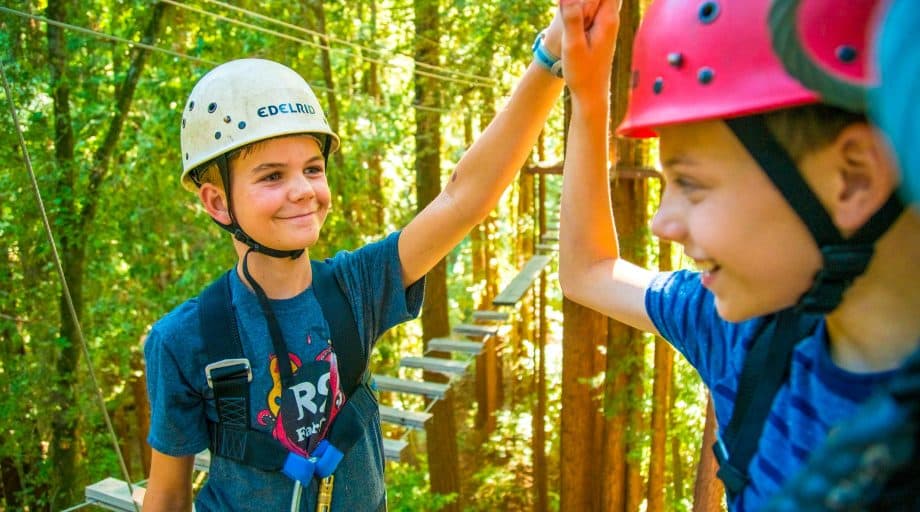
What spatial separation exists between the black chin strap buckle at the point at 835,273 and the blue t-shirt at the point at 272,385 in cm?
100

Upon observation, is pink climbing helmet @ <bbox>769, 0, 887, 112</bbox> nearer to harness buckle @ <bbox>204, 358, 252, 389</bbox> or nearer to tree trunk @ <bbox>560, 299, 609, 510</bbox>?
harness buckle @ <bbox>204, 358, 252, 389</bbox>

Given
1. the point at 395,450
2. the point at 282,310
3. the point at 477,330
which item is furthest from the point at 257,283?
the point at 477,330

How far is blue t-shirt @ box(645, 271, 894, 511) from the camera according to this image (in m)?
0.79

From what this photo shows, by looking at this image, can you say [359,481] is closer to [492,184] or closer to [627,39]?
[492,184]

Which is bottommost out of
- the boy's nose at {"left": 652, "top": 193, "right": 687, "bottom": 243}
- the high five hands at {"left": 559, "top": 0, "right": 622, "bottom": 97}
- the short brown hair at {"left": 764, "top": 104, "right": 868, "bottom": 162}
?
the boy's nose at {"left": 652, "top": 193, "right": 687, "bottom": 243}

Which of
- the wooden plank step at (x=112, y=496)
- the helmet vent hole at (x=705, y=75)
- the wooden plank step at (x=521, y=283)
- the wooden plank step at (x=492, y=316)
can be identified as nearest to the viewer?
the helmet vent hole at (x=705, y=75)

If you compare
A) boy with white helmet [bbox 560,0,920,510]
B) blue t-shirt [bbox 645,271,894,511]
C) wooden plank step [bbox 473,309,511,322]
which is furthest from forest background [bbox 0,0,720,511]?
boy with white helmet [bbox 560,0,920,510]

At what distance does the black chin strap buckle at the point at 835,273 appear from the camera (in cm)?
70

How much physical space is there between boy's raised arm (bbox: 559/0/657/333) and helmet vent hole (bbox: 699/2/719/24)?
34 cm

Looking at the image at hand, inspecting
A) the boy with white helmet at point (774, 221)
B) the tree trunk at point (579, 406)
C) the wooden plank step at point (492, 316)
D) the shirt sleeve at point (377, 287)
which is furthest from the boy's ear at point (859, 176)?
the wooden plank step at point (492, 316)

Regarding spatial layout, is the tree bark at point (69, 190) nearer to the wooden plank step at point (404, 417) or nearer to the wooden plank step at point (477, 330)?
the wooden plank step at point (404, 417)

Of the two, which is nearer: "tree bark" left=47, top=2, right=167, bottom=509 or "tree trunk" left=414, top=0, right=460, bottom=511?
"tree bark" left=47, top=2, right=167, bottom=509

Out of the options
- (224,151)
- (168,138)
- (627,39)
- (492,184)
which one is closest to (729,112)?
(492,184)

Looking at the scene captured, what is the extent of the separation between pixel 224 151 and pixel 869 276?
129 cm
